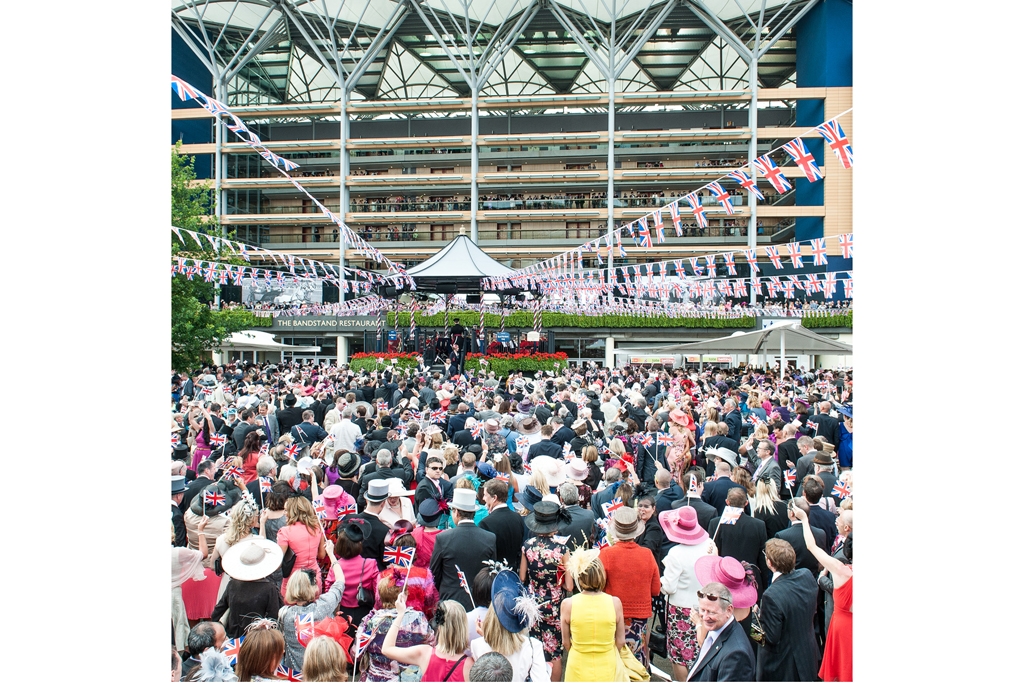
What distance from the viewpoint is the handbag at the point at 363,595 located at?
4230mm

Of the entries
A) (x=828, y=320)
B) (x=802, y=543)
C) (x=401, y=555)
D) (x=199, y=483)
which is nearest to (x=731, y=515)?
(x=802, y=543)

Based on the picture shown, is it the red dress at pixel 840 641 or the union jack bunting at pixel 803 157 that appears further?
the union jack bunting at pixel 803 157

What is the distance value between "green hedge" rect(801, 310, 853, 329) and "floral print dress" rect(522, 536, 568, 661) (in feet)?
126

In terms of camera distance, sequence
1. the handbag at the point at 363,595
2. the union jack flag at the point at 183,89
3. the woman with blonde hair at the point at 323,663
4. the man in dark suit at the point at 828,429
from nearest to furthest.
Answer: the woman with blonde hair at the point at 323,663
the handbag at the point at 363,595
the union jack flag at the point at 183,89
the man in dark suit at the point at 828,429

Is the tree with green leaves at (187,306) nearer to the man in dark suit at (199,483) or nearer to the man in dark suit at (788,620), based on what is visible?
the man in dark suit at (199,483)

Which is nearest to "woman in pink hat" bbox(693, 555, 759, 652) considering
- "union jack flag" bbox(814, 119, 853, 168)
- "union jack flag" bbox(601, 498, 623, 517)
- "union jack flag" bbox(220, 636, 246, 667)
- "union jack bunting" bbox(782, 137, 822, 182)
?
"union jack flag" bbox(601, 498, 623, 517)

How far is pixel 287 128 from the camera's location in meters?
55.8

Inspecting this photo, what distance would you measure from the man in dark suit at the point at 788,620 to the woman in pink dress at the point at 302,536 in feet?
9.60

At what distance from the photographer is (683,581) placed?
170 inches

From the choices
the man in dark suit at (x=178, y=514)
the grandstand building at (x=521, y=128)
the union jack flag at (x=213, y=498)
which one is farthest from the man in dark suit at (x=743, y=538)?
the grandstand building at (x=521, y=128)

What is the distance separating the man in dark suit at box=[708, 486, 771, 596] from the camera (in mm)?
4688
